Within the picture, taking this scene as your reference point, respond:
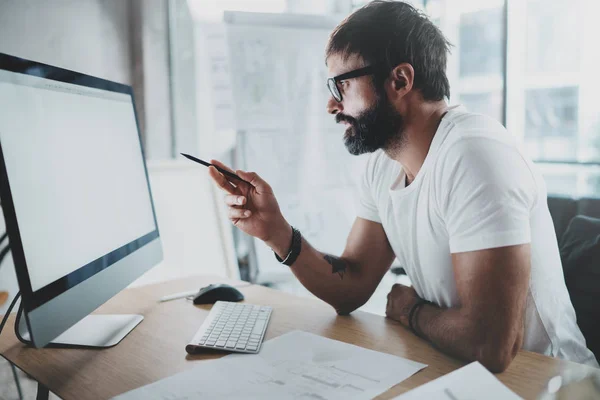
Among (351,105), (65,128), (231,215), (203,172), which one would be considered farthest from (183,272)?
(65,128)

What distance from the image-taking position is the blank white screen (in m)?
0.73

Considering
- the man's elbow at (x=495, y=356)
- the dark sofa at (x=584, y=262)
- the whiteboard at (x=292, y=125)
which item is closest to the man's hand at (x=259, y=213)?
the man's elbow at (x=495, y=356)

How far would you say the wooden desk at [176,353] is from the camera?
0.77m

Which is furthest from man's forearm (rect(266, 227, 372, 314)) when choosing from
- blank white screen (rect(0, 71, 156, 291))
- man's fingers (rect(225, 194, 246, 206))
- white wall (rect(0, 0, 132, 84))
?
white wall (rect(0, 0, 132, 84))

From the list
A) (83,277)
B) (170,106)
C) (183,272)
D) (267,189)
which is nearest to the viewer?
(83,277)

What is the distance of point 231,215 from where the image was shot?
46.8 inches

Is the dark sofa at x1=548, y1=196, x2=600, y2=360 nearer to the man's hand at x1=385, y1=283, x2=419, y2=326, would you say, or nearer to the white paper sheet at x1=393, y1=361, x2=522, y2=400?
the man's hand at x1=385, y1=283, x2=419, y2=326

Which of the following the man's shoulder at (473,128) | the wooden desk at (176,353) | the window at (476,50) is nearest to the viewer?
the wooden desk at (176,353)

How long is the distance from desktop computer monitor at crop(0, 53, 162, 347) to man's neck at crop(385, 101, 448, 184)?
63 centimetres

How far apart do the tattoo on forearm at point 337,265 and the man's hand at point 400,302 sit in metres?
0.16

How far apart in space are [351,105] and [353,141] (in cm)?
9

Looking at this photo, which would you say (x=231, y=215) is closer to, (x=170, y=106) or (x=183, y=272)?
(x=183, y=272)

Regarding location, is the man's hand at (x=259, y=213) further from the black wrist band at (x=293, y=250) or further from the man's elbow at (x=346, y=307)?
the man's elbow at (x=346, y=307)

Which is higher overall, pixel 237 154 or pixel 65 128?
pixel 65 128
